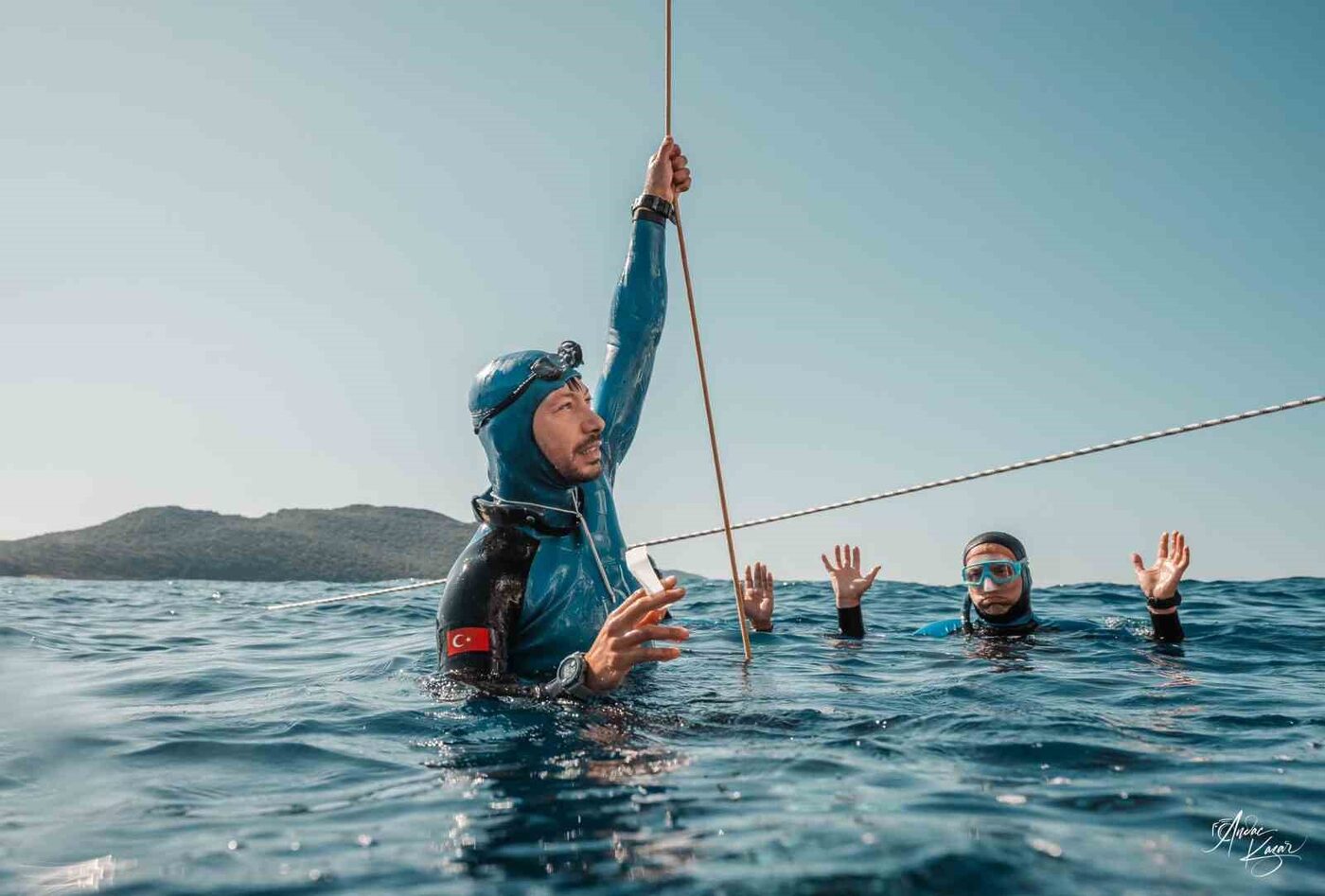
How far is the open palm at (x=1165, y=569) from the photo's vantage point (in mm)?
6109

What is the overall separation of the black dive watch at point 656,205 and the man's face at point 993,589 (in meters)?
3.75

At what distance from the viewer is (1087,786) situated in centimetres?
302

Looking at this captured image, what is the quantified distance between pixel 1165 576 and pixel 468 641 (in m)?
4.64

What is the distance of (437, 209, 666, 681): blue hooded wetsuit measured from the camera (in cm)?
430

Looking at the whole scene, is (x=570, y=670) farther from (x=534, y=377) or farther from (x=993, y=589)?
(x=993, y=589)

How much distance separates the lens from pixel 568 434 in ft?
15.1

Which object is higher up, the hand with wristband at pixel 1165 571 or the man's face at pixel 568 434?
the man's face at pixel 568 434

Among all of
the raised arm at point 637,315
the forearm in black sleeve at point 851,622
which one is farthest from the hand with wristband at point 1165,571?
the raised arm at point 637,315

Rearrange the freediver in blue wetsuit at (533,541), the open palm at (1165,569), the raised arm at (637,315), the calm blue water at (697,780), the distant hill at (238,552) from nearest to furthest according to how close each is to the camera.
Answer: the calm blue water at (697,780), the freediver in blue wetsuit at (533,541), the raised arm at (637,315), the open palm at (1165,569), the distant hill at (238,552)

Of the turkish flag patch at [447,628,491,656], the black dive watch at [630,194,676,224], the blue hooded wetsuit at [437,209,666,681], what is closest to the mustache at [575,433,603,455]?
the blue hooded wetsuit at [437,209,666,681]

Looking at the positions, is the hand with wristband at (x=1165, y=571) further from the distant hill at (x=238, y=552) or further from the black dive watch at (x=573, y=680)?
the distant hill at (x=238, y=552)

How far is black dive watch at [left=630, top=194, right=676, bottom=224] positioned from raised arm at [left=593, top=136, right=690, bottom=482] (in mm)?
18

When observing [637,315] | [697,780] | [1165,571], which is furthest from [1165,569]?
[697,780]
